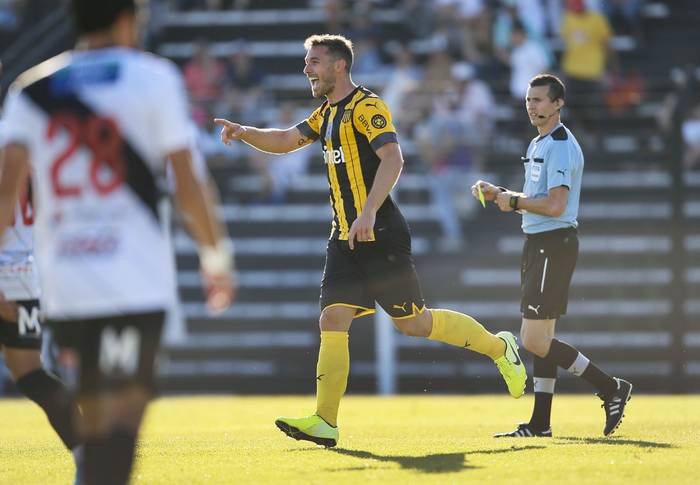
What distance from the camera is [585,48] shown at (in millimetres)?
18422

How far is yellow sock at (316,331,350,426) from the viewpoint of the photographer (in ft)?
27.2

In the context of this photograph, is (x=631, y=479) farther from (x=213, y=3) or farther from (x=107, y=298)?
(x=213, y=3)

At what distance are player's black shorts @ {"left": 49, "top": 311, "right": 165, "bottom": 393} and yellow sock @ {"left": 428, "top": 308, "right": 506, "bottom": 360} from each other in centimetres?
446

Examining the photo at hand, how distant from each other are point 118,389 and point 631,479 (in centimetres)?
303

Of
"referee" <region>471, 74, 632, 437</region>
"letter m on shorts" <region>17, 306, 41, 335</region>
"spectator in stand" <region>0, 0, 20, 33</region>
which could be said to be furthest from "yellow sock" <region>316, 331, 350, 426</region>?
"spectator in stand" <region>0, 0, 20, 33</region>

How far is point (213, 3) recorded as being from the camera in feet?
71.3

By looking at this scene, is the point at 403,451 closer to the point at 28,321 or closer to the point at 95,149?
the point at 28,321

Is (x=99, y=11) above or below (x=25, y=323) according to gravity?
above

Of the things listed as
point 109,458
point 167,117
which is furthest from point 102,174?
point 109,458

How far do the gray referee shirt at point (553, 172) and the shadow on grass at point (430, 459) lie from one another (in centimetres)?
158

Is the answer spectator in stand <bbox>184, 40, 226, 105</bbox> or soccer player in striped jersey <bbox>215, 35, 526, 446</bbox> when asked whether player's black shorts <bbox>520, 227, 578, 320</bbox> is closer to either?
soccer player in striped jersey <bbox>215, 35, 526, 446</bbox>

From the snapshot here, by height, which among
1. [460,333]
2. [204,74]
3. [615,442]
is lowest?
[615,442]

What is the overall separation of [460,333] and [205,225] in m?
4.57

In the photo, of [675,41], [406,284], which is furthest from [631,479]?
[675,41]
